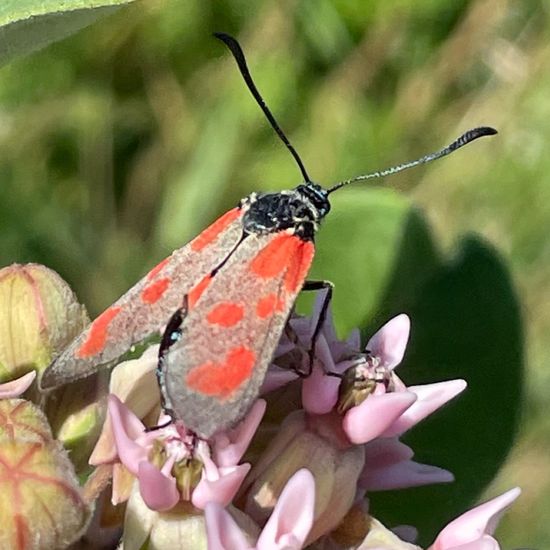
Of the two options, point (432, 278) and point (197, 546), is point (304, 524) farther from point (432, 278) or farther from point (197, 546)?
point (432, 278)

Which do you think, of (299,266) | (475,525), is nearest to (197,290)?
(299,266)

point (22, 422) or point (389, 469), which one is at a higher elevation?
point (22, 422)

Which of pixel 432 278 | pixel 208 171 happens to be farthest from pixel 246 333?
pixel 208 171

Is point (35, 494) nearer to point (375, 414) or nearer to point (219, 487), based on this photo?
point (219, 487)

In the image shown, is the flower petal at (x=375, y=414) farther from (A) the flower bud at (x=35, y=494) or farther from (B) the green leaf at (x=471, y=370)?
(B) the green leaf at (x=471, y=370)

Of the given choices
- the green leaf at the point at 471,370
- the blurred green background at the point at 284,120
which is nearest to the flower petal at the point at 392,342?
the green leaf at the point at 471,370

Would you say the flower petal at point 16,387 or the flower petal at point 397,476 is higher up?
the flower petal at point 16,387
